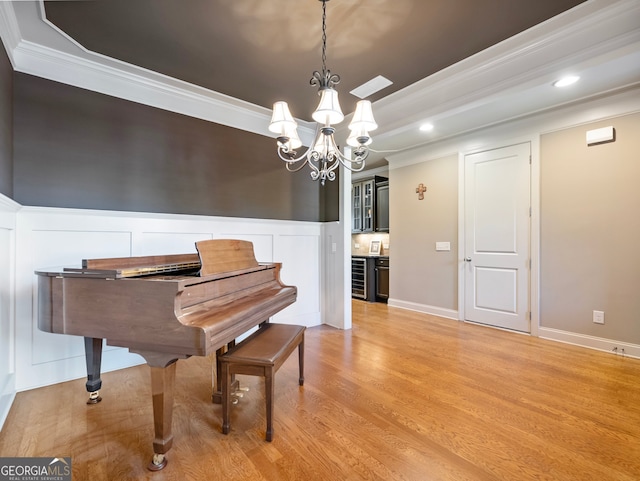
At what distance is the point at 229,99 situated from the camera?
323cm

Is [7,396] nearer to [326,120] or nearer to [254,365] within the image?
[254,365]

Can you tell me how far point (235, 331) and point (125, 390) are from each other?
4.67 ft

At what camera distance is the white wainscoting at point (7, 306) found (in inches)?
75.3

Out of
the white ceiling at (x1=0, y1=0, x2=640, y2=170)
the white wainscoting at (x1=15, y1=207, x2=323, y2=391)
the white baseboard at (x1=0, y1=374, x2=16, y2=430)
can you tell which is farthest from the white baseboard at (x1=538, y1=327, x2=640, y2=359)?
the white baseboard at (x1=0, y1=374, x2=16, y2=430)

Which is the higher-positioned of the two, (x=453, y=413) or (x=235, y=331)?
(x=235, y=331)

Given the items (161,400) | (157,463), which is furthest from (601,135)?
(157,463)

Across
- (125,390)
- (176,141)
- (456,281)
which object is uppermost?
(176,141)

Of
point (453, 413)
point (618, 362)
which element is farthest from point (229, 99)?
point (618, 362)

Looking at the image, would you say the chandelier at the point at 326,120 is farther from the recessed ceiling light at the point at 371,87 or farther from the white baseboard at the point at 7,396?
the white baseboard at the point at 7,396

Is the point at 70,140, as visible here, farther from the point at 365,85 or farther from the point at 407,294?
the point at 407,294

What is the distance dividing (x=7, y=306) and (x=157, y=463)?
1710mm

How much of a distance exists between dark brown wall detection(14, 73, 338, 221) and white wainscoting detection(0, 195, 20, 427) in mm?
383

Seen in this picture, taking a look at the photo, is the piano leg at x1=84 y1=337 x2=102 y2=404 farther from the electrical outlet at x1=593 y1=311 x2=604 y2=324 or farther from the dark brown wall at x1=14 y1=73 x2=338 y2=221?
the electrical outlet at x1=593 y1=311 x2=604 y2=324

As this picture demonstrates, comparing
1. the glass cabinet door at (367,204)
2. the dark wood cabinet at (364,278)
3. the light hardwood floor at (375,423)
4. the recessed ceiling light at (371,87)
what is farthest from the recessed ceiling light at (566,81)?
the dark wood cabinet at (364,278)
